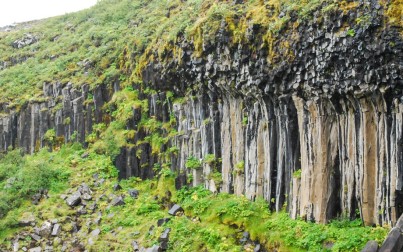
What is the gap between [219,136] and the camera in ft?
79.6

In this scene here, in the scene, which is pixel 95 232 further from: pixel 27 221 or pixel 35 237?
pixel 27 221

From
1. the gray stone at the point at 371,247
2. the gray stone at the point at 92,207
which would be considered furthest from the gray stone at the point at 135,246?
the gray stone at the point at 371,247

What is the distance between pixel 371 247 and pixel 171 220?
10009 mm

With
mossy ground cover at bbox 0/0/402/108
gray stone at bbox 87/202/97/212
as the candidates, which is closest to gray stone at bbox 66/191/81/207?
gray stone at bbox 87/202/97/212

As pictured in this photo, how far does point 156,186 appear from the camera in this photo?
26.6 metres

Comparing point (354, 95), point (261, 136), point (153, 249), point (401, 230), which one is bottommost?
point (153, 249)

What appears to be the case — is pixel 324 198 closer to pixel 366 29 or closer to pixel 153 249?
pixel 366 29

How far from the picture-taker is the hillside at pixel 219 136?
16906 mm

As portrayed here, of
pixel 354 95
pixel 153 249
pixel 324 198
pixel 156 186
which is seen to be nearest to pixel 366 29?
pixel 354 95

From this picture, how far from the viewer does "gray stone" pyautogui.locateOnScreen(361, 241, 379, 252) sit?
15.3m

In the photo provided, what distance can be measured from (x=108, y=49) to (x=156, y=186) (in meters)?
14.6

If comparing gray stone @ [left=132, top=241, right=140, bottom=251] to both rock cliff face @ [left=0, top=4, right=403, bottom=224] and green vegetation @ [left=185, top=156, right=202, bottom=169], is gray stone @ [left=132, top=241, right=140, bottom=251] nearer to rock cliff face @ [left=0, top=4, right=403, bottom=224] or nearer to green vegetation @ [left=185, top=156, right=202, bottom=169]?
rock cliff face @ [left=0, top=4, right=403, bottom=224]

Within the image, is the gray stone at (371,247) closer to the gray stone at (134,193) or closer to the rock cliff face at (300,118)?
the rock cliff face at (300,118)

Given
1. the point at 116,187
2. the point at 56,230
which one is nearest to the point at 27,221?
the point at 56,230
